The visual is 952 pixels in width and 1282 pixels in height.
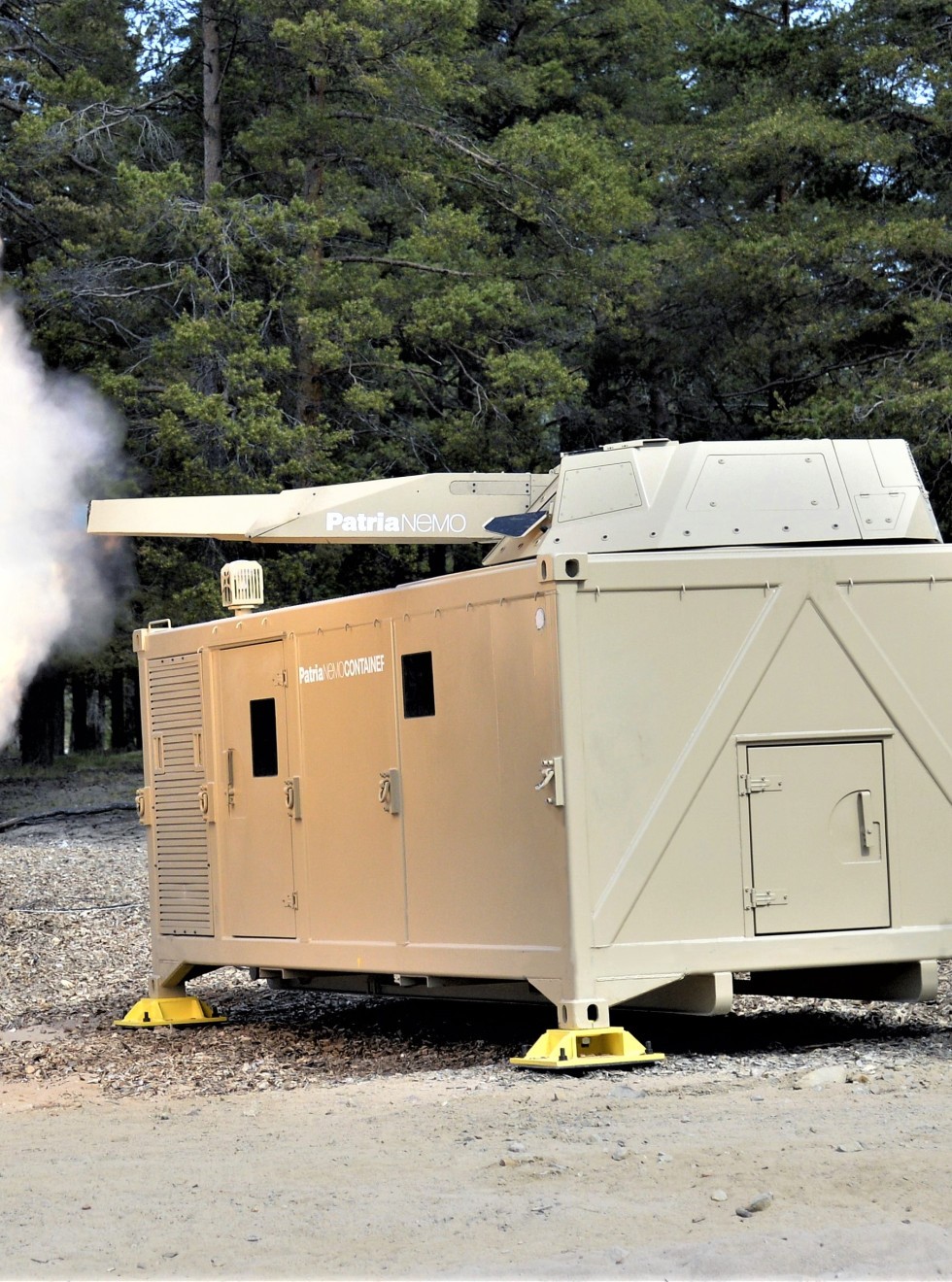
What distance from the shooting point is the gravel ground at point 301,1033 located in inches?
336

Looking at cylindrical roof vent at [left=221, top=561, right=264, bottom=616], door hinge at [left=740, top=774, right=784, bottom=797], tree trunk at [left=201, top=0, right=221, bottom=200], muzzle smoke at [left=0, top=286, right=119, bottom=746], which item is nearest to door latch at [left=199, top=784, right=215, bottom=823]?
cylindrical roof vent at [left=221, top=561, right=264, bottom=616]

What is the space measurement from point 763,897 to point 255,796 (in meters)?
3.67

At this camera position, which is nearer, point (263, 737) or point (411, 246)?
point (263, 737)

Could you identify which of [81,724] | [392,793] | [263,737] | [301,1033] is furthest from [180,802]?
[81,724]

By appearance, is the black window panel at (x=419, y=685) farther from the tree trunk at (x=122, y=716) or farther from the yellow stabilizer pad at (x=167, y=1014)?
the tree trunk at (x=122, y=716)

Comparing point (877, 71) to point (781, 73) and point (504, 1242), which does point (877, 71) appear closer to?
point (781, 73)

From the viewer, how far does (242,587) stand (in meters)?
11.3

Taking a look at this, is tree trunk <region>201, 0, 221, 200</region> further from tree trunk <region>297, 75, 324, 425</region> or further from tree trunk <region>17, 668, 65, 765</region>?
tree trunk <region>17, 668, 65, 765</region>

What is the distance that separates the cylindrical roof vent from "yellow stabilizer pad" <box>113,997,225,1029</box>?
2.66m

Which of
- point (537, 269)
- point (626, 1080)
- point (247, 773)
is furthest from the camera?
point (537, 269)

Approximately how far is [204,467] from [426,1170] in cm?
1583

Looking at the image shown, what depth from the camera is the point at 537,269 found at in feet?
76.5

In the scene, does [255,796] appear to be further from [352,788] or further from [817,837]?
[817,837]

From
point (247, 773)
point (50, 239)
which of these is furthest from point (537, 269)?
point (247, 773)
